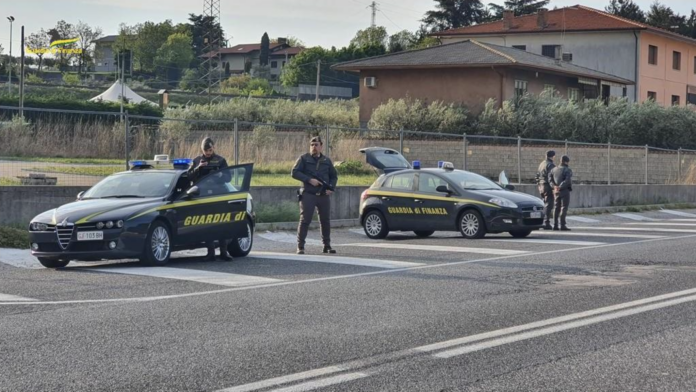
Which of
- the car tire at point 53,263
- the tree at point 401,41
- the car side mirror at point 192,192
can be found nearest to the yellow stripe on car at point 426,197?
the car side mirror at point 192,192

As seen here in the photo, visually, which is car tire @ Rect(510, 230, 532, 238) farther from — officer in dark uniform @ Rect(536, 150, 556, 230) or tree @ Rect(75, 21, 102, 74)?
tree @ Rect(75, 21, 102, 74)

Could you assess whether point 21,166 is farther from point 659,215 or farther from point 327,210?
point 659,215

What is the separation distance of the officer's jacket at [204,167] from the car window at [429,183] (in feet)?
18.0

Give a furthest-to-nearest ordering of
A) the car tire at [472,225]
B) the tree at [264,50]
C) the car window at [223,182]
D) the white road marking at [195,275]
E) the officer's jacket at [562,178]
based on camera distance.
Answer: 1. the tree at [264,50]
2. the officer's jacket at [562,178]
3. the car tire at [472,225]
4. the car window at [223,182]
5. the white road marking at [195,275]

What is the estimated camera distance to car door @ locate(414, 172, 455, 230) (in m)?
19.2

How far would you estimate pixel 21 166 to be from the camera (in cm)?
1833

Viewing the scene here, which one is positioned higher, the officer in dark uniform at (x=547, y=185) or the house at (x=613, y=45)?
the house at (x=613, y=45)

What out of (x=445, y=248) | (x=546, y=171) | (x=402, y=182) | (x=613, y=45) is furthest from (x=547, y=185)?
(x=613, y=45)

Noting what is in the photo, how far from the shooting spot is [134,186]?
48.2 feet

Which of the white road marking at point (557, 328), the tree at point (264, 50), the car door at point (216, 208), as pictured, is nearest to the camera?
the white road marking at point (557, 328)

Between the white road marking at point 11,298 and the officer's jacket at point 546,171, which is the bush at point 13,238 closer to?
the white road marking at point 11,298

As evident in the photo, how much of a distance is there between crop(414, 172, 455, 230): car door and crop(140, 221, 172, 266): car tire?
6.56m

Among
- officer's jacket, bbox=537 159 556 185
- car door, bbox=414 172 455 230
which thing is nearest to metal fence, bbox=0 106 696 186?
officer's jacket, bbox=537 159 556 185

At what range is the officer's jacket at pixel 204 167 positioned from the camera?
583 inches
